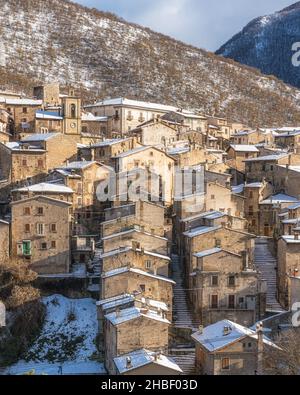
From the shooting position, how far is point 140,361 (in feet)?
80.9

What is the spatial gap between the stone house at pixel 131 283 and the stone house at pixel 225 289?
1.58 metres

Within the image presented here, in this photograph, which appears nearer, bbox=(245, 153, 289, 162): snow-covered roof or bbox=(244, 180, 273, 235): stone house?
bbox=(244, 180, 273, 235): stone house

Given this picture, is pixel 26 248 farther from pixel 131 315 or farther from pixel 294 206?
pixel 294 206

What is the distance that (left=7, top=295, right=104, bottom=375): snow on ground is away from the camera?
30183mm

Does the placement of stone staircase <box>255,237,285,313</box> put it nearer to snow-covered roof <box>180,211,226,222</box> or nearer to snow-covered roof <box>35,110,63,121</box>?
snow-covered roof <box>180,211,226,222</box>

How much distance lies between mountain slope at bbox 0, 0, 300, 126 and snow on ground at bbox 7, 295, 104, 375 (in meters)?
64.3

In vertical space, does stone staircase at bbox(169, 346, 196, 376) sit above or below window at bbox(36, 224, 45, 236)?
below

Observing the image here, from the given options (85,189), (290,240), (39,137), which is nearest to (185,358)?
(290,240)

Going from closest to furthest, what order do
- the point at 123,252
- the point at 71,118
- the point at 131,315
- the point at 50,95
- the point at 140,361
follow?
the point at 140,361 → the point at 131,315 → the point at 123,252 → the point at 71,118 → the point at 50,95

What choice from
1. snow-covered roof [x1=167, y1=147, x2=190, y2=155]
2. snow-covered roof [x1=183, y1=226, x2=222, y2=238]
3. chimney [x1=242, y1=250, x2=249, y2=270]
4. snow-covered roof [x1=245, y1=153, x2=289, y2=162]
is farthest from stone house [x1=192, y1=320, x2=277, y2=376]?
snow-covered roof [x1=245, y1=153, x2=289, y2=162]

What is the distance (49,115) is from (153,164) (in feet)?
42.6

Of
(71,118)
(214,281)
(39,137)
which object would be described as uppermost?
(71,118)

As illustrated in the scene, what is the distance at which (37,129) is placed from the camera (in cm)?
5488
